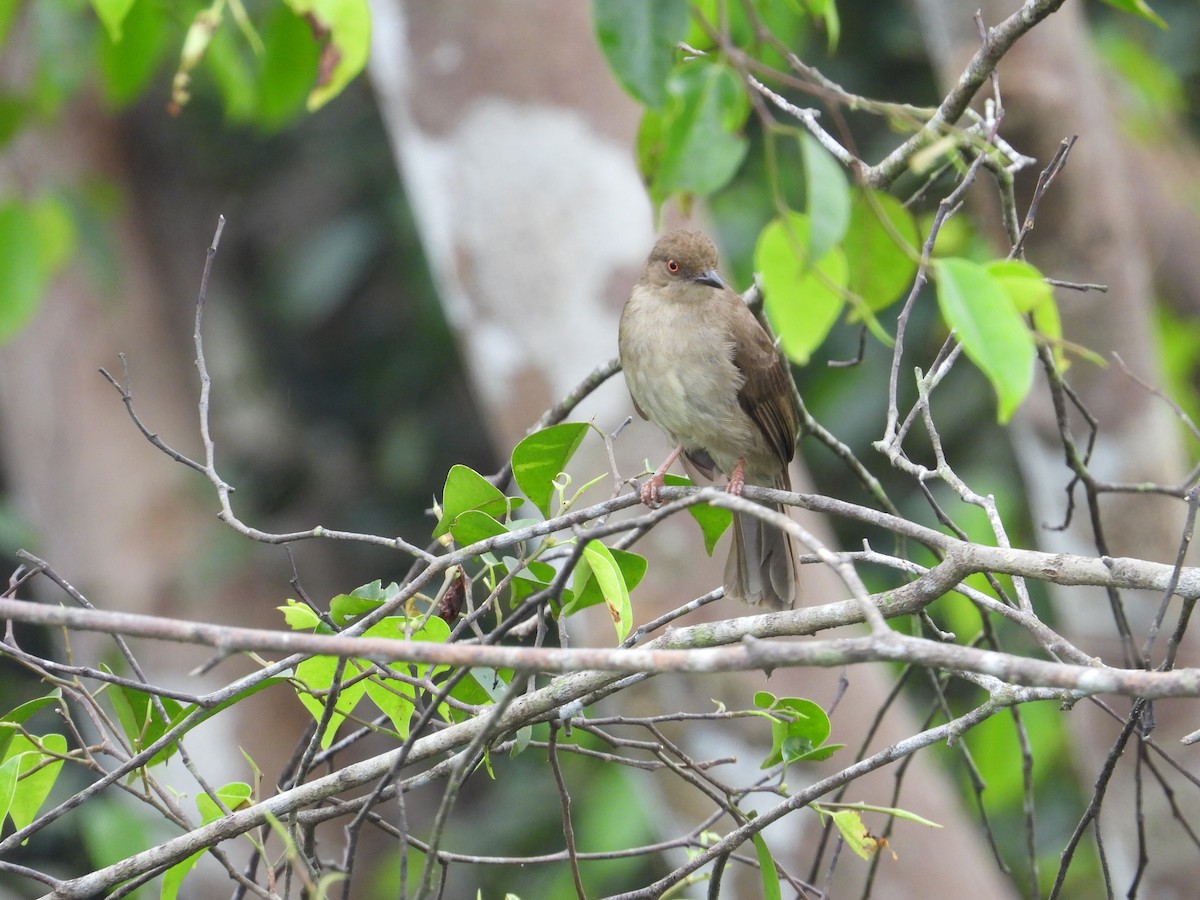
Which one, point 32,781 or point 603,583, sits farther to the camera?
point 32,781

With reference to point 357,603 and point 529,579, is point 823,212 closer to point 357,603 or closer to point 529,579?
point 529,579

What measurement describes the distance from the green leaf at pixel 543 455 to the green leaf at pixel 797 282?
96 centimetres

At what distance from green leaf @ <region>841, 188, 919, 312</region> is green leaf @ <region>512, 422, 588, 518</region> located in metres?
0.87

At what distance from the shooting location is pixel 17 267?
5547mm

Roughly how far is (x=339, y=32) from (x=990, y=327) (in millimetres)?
1280

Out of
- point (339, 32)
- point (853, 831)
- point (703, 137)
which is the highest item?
point (339, 32)

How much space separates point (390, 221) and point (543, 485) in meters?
5.50

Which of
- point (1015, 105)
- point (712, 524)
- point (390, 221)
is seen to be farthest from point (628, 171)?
point (390, 221)

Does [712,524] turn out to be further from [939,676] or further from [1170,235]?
[1170,235]

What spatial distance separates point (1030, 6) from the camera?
2324 mm

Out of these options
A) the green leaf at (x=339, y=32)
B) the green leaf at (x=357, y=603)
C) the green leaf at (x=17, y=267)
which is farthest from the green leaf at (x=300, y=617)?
the green leaf at (x=17, y=267)

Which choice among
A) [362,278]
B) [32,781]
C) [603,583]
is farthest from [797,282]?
[362,278]

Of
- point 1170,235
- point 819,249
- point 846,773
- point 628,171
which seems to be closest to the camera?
point 819,249

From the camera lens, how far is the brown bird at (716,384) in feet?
13.1
